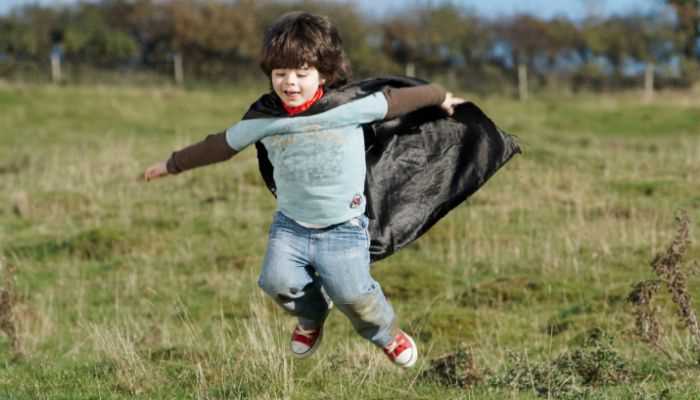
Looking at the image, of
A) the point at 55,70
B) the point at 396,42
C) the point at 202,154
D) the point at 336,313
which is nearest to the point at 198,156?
the point at 202,154

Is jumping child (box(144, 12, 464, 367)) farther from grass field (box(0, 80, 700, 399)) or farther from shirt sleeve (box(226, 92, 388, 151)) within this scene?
grass field (box(0, 80, 700, 399))

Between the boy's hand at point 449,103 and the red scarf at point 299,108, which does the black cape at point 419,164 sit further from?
the red scarf at point 299,108

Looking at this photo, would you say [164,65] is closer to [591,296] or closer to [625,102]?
[625,102]

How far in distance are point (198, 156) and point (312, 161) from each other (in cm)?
68

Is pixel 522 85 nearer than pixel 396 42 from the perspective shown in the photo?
Yes

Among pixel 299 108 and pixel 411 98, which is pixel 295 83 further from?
pixel 411 98

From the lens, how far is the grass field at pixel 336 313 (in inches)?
262

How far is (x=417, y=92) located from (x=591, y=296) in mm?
5168

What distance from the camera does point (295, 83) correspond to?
5578 millimetres

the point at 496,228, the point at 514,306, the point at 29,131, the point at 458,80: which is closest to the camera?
the point at 514,306

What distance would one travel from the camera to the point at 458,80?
47.0 meters

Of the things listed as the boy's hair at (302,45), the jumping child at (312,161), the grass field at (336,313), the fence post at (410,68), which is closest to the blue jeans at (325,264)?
the jumping child at (312,161)

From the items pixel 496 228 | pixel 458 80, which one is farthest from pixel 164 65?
pixel 496 228

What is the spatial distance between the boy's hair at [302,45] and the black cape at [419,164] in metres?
0.60
